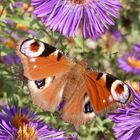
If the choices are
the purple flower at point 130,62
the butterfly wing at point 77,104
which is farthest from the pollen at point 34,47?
the purple flower at point 130,62

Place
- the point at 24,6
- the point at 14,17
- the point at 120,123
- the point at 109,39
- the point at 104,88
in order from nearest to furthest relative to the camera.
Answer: the point at 104,88
the point at 120,123
the point at 14,17
the point at 24,6
the point at 109,39

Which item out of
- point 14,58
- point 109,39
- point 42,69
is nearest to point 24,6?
point 14,58

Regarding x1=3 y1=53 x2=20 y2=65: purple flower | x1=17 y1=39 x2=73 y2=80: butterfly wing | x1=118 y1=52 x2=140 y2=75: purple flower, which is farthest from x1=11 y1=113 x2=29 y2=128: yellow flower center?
x1=118 y1=52 x2=140 y2=75: purple flower

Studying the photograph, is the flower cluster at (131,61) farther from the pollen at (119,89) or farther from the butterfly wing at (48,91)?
the pollen at (119,89)

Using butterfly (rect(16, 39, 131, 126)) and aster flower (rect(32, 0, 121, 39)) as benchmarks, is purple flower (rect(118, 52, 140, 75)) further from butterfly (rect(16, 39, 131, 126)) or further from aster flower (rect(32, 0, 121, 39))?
butterfly (rect(16, 39, 131, 126))

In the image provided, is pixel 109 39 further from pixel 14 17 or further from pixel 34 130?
pixel 34 130
